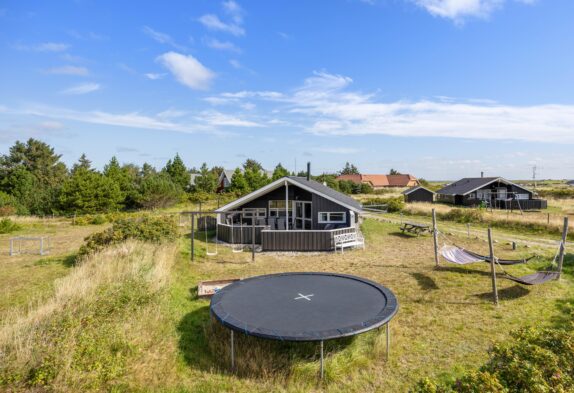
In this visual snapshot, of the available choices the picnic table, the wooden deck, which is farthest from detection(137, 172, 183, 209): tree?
the picnic table

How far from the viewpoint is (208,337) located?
23.8 feet

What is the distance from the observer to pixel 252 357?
248 inches

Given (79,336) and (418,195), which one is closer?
(79,336)

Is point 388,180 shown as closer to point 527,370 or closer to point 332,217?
point 332,217

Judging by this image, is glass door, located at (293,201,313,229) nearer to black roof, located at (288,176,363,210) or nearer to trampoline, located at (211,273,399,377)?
black roof, located at (288,176,363,210)

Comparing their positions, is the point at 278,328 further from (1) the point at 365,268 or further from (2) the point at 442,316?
(1) the point at 365,268

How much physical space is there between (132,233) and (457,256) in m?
13.5

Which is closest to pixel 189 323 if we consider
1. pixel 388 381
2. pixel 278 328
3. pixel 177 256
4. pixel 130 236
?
pixel 278 328

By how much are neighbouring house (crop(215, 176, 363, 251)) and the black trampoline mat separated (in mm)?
6512

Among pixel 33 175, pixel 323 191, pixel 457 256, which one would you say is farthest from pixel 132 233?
pixel 33 175

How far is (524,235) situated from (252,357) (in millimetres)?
21670

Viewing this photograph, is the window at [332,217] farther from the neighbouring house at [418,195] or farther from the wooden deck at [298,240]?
the neighbouring house at [418,195]

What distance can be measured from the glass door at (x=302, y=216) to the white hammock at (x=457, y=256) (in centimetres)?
868

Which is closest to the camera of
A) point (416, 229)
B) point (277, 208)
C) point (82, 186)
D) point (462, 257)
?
point (462, 257)
